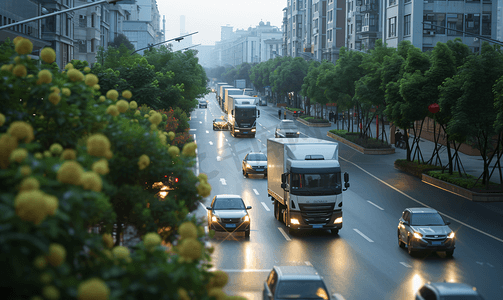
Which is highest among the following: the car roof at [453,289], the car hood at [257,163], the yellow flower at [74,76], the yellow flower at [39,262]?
the yellow flower at [74,76]

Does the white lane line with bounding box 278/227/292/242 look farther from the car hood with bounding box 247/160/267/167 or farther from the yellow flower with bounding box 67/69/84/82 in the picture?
the yellow flower with bounding box 67/69/84/82

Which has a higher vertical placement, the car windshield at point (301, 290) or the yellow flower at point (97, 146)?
the yellow flower at point (97, 146)

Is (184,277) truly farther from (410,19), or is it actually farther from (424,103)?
(410,19)

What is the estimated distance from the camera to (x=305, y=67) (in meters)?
106

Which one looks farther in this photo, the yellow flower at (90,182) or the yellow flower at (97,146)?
the yellow flower at (97,146)

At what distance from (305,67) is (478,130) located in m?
77.0

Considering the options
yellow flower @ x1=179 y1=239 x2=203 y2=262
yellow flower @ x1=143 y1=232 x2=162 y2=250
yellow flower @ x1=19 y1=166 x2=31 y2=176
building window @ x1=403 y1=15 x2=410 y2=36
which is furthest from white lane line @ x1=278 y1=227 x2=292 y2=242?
building window @ x1=403 y1=15 x2=410 y2=36

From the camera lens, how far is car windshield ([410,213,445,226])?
20.9m

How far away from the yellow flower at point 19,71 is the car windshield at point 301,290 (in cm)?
710

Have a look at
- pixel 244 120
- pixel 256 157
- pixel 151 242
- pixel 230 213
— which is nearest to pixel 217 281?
pixel 151 242

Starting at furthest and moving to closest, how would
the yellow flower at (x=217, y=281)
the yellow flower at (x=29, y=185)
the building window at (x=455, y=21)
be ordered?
1. the building window at (x=455, y=21)
2. the yellow flower at (x=217, y=281)
3. the yellow flower at (x=29, y=185)

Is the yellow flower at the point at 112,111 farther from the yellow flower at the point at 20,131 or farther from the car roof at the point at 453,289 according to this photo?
the car roof at the point at 453,289

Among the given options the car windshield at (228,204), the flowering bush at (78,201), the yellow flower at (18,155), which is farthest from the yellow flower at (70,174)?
the car windshield at (228,204)

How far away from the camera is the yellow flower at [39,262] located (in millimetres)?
4633
